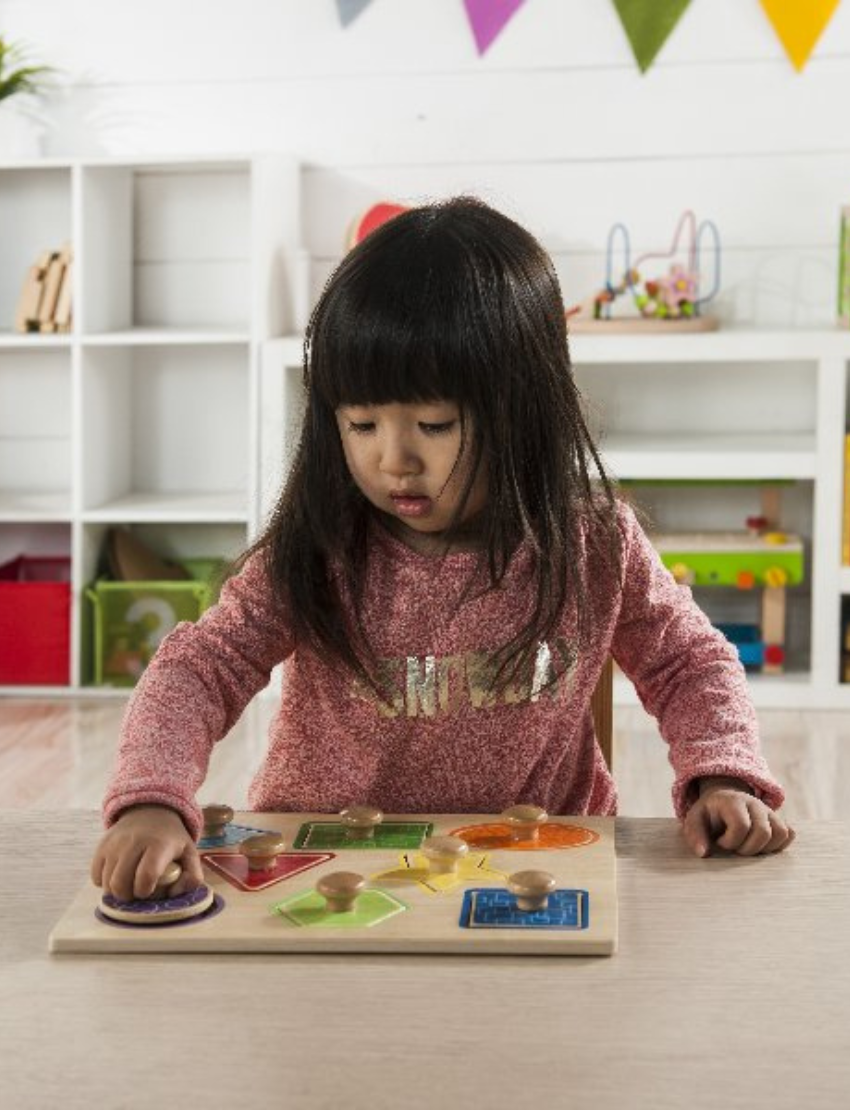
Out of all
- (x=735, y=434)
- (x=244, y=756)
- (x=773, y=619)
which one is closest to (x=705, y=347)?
(x=735, y=434)

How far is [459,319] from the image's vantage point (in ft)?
3.37

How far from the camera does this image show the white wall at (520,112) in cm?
349

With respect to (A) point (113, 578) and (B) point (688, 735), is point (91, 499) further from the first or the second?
(B) point (688, 735)

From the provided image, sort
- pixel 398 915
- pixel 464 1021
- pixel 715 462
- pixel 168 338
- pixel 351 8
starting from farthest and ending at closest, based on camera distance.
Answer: pixel 351 8, pixel 168 338, pixel 715 462, pixel 398 915, pixel 464 1021

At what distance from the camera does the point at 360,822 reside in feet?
3.06

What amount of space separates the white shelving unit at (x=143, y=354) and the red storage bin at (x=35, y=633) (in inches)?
1.3

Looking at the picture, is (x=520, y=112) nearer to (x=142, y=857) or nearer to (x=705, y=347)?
(x=705, y=347)

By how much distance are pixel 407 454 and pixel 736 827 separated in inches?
10.9

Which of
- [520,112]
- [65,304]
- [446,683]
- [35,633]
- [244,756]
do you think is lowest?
[244,756]

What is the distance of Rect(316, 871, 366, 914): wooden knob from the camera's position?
0.80 m

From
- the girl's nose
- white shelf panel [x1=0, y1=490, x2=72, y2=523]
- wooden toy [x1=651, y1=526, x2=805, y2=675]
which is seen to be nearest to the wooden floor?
wooden toy [x1=651, y1=526, x2=805, y2=675]

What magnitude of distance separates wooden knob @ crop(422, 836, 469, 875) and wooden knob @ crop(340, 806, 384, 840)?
7 centimetres

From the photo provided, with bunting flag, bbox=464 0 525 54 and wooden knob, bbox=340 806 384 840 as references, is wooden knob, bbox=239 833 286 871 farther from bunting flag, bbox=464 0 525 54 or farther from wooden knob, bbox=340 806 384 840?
bunting flag, bbox=464 0 525 54

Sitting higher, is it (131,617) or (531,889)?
(531,889)
